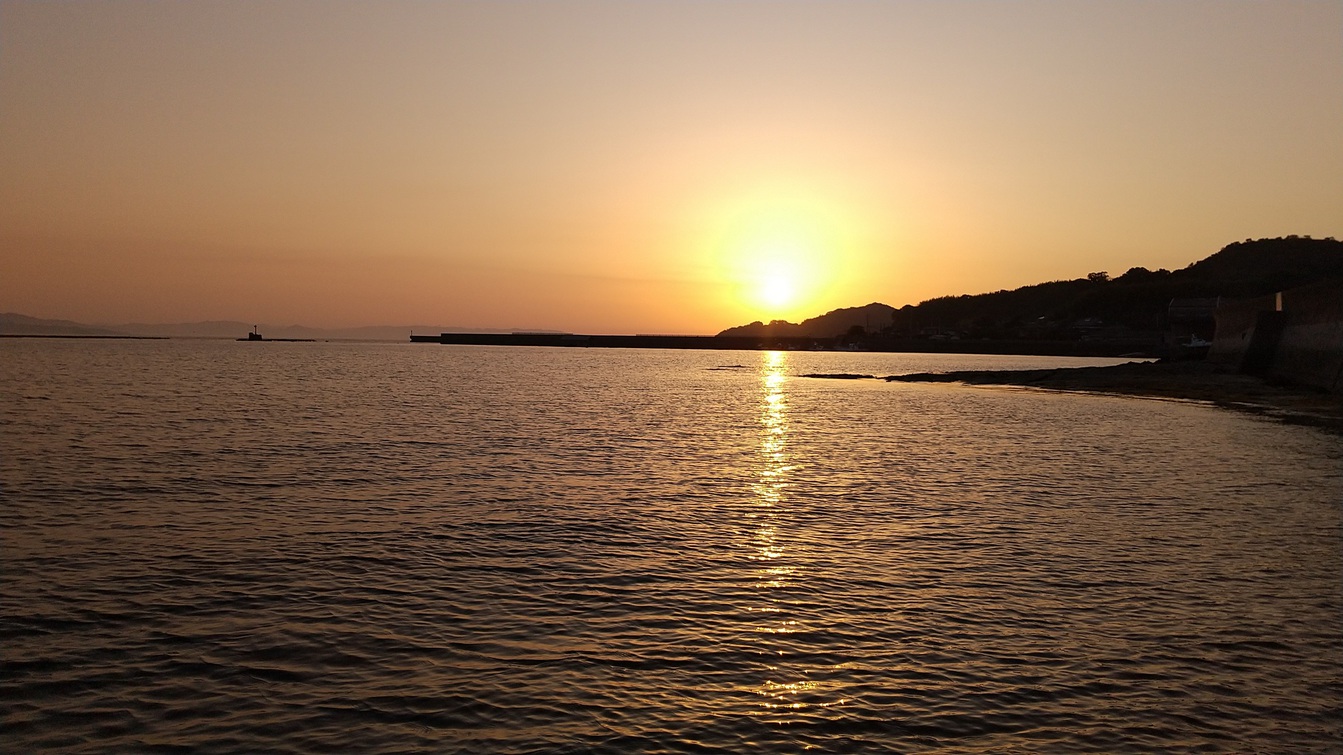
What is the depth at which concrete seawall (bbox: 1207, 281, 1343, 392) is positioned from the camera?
179 ft

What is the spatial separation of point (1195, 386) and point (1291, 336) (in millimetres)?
8420

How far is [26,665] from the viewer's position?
468 inches

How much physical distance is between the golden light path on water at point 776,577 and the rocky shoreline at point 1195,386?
98.5 ft

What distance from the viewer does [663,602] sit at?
49.4 feet

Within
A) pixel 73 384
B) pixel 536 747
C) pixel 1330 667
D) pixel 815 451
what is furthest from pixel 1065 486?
pixel 73 384

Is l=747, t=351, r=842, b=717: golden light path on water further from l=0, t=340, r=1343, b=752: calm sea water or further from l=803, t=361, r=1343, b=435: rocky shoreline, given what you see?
l=803, t=361, r=1343, b=435: rocky shoreline

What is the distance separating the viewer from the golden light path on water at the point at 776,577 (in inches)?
435

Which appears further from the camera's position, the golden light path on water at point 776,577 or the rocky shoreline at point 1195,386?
the rocky shoreline at point 1195,386

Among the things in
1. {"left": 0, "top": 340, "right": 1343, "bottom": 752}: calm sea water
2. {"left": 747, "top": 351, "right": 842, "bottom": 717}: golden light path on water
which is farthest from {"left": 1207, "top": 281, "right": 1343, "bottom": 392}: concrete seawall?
{"left": 747, "top": 351, "right": 842, "bottom": 717}: golden light path on water

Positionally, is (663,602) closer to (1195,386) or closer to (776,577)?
(776,577)

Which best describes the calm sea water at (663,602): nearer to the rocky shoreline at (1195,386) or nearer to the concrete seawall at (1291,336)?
the rocky shoreline at (1195,386)

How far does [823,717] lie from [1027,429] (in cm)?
4200

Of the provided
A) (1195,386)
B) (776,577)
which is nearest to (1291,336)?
(1195,386)

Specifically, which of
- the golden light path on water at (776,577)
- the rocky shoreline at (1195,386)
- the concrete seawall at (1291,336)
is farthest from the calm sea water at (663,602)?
the concrete seawall at (1291,336)
